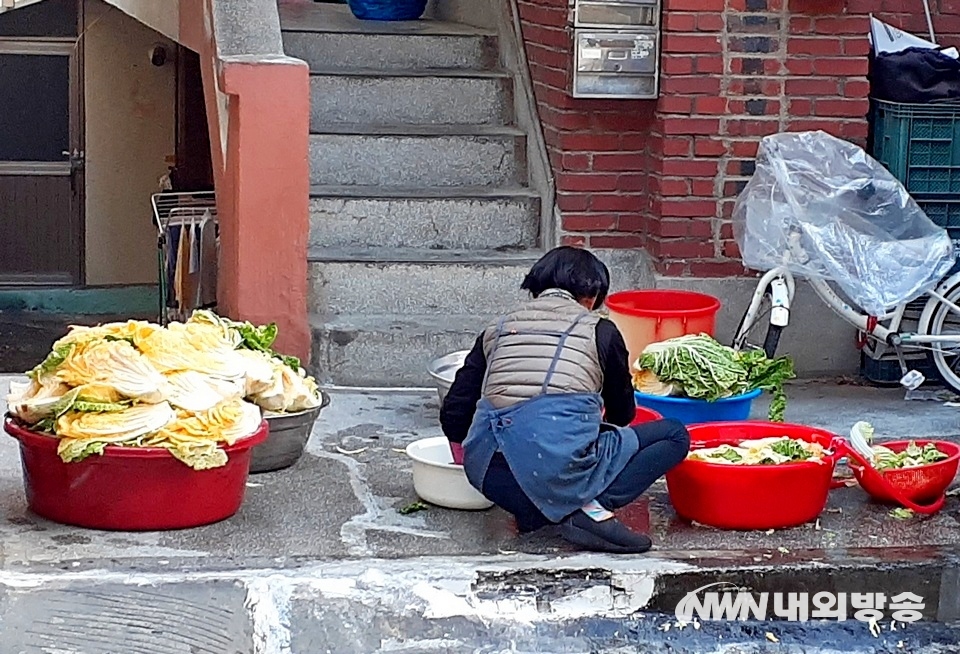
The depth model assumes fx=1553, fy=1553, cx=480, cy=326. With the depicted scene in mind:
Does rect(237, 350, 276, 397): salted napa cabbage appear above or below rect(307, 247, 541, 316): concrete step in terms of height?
below

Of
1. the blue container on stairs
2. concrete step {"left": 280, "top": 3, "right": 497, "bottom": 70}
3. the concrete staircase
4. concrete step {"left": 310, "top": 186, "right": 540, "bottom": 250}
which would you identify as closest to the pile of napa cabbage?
the concrete staircase

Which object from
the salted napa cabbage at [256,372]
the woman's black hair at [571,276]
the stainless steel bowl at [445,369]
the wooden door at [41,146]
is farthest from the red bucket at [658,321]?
the wooden door at [41,146]

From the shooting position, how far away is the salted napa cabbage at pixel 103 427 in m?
4.82

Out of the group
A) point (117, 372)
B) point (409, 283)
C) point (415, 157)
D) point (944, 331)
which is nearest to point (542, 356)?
point (117, 372)

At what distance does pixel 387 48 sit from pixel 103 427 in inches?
164

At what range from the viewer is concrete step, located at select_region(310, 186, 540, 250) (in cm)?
757

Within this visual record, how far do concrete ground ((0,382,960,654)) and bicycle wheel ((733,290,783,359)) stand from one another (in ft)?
4.53

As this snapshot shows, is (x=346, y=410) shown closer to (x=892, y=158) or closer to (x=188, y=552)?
(x=188, y=552)

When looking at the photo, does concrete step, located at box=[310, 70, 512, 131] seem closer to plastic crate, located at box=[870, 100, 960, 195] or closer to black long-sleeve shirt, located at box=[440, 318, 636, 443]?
plastic crate, located at box=[870, 100, 960, 195]

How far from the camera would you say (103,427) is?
15.9 ft

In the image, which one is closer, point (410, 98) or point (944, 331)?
point (944, 331)

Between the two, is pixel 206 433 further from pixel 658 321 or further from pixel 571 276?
pixel 658 321

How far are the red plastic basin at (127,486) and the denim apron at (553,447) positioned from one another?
0.78 meters

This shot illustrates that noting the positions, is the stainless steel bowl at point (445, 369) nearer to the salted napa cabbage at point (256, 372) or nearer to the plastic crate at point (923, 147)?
the salted napa cabbage at point (256, 372)
